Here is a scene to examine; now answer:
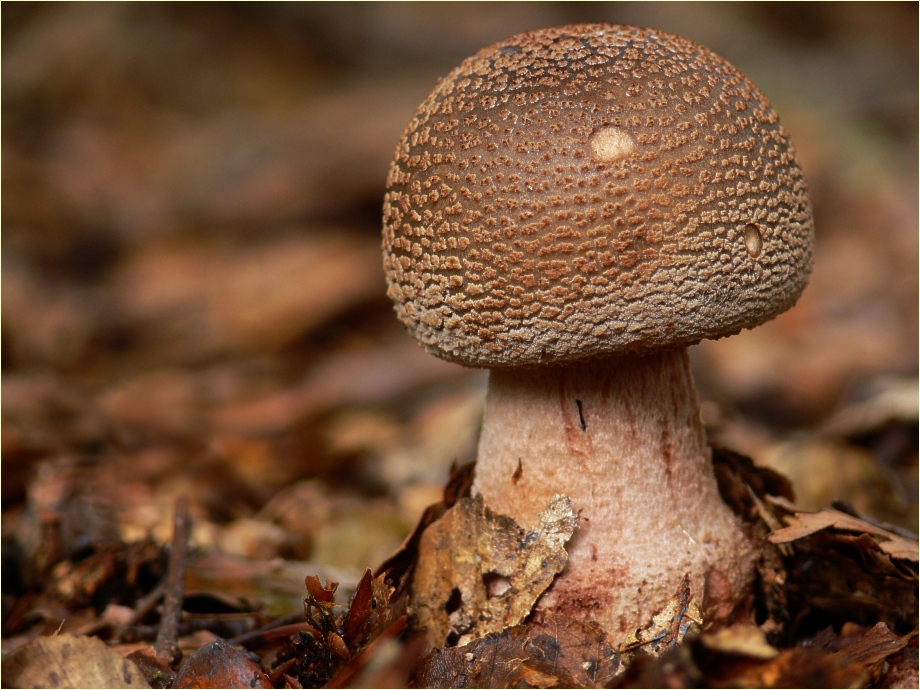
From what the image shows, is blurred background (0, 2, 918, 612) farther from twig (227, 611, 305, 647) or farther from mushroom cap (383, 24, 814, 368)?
mushroom cap (383, 24, 814, 368)

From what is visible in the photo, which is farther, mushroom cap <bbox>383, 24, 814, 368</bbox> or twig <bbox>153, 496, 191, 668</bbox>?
twig <bbox>153, 496, 191, 668</bbox>

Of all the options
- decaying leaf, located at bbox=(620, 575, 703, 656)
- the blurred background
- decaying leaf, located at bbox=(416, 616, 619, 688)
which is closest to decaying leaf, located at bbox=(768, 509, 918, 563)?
decaying leaf, located at bbox=(620, 575, 703, 656)

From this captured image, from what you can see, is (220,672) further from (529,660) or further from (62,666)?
(529,660)

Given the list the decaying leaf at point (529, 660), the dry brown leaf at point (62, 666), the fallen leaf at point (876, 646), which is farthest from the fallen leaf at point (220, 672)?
the fallen leaf at point (876, 646)

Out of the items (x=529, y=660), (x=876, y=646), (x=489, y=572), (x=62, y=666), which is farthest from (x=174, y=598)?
(x=876, y=646)

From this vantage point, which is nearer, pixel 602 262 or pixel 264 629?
pixel 602 262

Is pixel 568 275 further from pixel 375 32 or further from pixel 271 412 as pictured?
pixel 375 32
